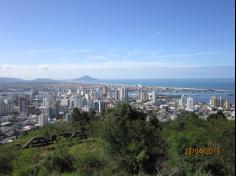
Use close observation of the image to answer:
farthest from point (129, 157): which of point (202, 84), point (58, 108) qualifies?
point (202, 84)

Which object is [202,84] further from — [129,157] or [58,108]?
[129,157]

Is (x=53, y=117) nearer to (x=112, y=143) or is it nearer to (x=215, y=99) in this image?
(x=215, y=99)

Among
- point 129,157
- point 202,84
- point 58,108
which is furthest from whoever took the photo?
point 202,84

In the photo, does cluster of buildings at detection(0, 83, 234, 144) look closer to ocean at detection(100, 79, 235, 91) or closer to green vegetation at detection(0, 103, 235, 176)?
ocean at detection(100, 79, 235, 91)

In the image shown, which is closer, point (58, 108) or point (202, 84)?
point (58, 108)

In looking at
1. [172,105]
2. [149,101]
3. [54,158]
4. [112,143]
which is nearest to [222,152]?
[112,143]

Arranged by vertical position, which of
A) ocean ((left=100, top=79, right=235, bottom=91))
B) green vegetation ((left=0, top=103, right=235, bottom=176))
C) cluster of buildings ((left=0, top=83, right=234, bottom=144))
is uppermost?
ocean ((left=100, top=79, right=235, bottom=91))

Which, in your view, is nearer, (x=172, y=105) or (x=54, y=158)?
(x=54, y=158)

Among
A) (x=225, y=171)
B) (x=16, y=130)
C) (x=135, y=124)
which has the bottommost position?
(x=16, y=130)

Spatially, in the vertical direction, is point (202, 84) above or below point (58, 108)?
above

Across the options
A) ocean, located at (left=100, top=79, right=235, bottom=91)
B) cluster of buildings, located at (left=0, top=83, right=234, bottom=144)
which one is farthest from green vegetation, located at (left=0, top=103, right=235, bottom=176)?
cluster of buildings, located at (left=0, top=83, right=234, bottom=144)

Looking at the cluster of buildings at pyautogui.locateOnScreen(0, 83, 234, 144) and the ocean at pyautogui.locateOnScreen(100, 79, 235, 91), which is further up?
the ocean at pyautogui.locateOnScreen(100, 79, 235, 91)
